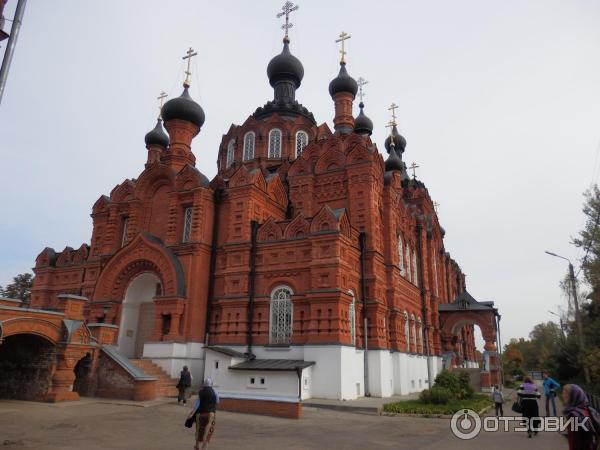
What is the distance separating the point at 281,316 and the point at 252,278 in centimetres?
175

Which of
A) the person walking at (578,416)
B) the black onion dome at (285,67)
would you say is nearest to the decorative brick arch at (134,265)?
the black onion dome at (285,67)

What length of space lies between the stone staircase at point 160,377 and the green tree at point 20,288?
805 inches

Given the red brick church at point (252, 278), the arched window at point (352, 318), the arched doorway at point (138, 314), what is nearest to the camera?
the red brick church at point (252, 278)

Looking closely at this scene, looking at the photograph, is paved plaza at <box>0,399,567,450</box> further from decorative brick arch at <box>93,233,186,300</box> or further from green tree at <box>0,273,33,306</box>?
green tree at <box>0,273,33,306</box>

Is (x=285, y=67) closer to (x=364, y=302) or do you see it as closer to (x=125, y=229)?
(x=125, y=229)

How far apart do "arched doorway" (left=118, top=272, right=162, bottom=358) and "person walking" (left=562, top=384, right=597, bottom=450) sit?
15468 mm

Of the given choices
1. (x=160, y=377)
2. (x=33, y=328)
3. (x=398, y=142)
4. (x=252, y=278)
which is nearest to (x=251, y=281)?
(x=252, y=278)

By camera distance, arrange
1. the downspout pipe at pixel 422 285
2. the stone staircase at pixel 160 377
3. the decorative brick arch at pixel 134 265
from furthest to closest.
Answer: the downspout pipe at pixel 422 285 → the decorative brick arch at pixel 134 265 → the stone staircase at pixel 160 377

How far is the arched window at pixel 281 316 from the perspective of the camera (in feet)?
52.1

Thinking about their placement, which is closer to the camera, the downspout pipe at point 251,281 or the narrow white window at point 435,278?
the downspout pipe at point 251,281

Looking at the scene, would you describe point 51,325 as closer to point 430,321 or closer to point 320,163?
point 320,163

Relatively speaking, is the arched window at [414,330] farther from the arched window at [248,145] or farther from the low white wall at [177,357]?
the arched window at [248,145]

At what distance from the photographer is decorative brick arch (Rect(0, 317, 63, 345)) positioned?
11695 millimetres

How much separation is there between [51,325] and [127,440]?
20.5 feet
